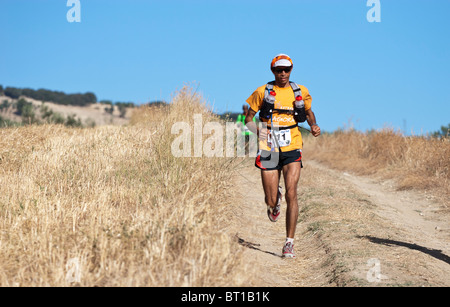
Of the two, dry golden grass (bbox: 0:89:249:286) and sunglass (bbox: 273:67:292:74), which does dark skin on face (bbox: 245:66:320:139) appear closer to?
sunglass (bbox: 273:67:292:74)

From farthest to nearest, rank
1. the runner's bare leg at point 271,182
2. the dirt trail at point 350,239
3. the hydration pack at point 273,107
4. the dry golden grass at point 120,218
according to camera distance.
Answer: the runner's bare leg at point 271,182
the hydration pack at point 273,107
the dirt trail at point 350,239
the dry golden grass at point 120,218

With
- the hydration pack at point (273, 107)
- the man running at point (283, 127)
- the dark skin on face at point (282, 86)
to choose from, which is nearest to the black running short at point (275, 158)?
the man running at point (283, 127)

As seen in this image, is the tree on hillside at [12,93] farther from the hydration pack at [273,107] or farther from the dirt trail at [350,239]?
the hydration pack at [273,107]

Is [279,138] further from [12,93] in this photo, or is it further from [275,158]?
[12,93]

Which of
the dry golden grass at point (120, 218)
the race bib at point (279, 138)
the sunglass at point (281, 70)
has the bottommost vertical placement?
the dry golden grass at point (120, 218)

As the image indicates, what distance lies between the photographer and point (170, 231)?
191 inches

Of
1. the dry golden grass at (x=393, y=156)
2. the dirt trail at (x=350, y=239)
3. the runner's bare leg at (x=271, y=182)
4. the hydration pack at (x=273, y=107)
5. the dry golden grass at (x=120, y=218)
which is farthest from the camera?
the dry golden grass at (x=393, y=156)

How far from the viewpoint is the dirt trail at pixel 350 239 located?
223 inches

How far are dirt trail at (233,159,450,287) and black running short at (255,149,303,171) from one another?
3.34ft

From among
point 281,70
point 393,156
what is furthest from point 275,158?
Answer: point 393,156

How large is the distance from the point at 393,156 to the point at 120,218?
12052 millimetres
